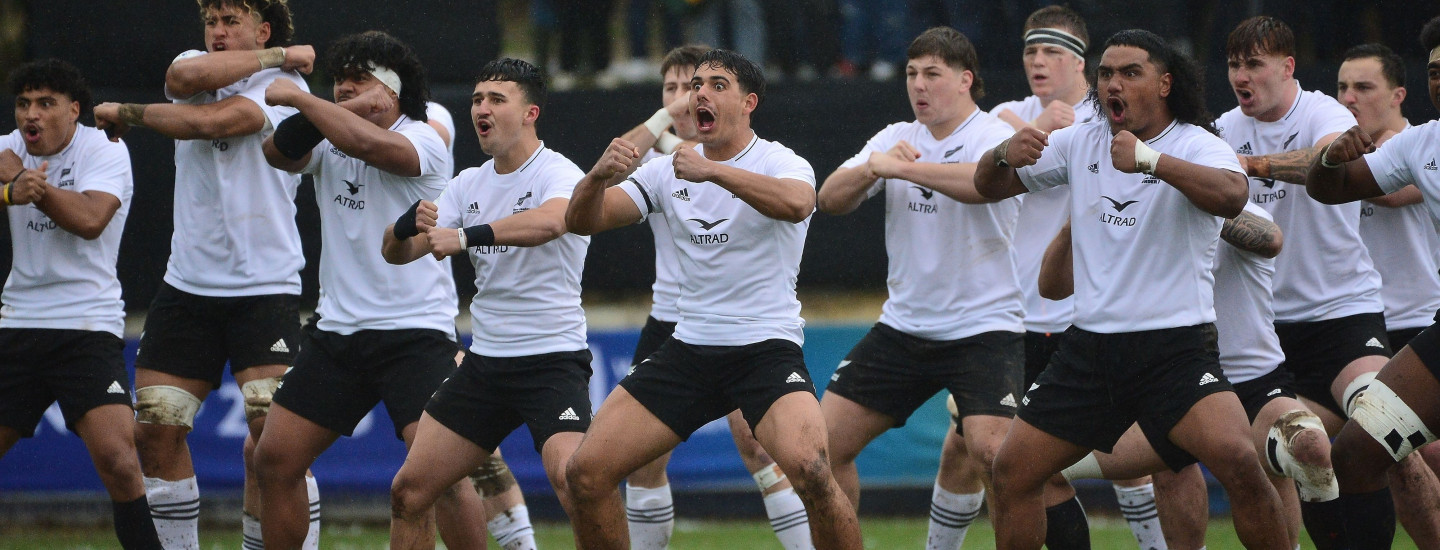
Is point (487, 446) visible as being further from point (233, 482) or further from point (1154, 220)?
point (233, 482)

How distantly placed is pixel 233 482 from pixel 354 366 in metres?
Result: 3.66

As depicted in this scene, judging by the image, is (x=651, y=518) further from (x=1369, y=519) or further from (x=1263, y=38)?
(x=1263, y=38)

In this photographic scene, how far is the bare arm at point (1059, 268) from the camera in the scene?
6062 mm

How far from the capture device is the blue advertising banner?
30.6 feet

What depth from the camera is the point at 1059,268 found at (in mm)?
6117

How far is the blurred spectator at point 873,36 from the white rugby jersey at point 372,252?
159 inches

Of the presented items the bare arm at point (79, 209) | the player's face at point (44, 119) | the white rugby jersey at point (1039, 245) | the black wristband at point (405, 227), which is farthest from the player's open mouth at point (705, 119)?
the player's face at point (44, 119)

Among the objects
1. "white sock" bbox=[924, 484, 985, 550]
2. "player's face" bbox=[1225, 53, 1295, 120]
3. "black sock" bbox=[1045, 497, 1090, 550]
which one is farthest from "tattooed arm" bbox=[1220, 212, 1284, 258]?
"white sock" bbox=[924, 484, 985, 550]

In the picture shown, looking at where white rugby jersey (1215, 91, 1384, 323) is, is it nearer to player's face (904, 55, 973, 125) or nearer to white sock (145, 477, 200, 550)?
player's face (904, 55, 973, 125)

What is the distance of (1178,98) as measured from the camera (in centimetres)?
552

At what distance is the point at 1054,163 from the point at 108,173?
4.46 metres

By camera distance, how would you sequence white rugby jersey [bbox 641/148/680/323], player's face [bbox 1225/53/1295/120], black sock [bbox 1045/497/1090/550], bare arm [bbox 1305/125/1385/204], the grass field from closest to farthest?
bare arm [bbox 1305/125/1385/204]
black sock [bbox 1045/497/1090/550]
player's face [bbox 1225/53/1295/120]
white rugby jersey [bbox 641/148/680/323]
the grass field

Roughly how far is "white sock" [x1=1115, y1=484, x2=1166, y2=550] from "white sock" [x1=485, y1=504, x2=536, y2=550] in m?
2.79

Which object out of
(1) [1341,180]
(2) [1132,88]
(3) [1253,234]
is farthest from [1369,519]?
(2) [1132,88]
